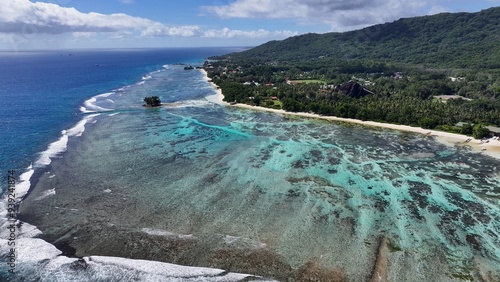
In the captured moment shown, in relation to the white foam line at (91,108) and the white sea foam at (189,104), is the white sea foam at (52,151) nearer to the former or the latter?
the white foam line at (91,108)

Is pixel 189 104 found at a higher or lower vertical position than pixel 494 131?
lower

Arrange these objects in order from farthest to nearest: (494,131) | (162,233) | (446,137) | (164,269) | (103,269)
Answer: (446,137)
(494,131)
(162,233)
(164,269)
(103,269)

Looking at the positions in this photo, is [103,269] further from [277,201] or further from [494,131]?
[494,131]

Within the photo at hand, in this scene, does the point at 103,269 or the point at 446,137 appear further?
the point at 446,137

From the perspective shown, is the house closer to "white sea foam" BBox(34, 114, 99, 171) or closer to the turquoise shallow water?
the turquoise shallow water

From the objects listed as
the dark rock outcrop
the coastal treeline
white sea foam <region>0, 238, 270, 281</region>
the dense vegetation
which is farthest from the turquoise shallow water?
the dark rock outcrop

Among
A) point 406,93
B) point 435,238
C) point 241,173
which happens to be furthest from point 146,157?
point 406,93

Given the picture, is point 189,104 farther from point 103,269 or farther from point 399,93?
point 103,269

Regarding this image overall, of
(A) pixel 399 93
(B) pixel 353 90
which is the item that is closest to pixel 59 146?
(B) pixel 353 90

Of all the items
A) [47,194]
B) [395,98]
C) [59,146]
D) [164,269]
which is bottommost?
[164,269]

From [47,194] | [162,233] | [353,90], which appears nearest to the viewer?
[162,233]
